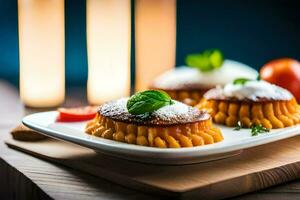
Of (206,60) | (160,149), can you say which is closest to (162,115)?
(160,149)

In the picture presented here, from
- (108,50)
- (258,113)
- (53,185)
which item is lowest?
(53,185)

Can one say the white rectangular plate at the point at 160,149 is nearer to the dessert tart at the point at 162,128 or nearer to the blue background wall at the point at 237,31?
the dessert tart at the point at 162,128

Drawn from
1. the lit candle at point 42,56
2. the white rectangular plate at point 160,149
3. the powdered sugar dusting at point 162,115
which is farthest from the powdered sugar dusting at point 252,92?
the lit candle at point 42,56

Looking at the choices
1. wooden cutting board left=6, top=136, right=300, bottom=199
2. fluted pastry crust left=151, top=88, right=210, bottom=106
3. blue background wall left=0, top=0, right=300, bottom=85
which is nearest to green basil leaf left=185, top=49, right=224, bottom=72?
fluted pastry crust left=151, top=88, right=210, bottom=106

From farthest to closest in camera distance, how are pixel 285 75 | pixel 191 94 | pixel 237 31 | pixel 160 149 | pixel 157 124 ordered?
1. pixel 237 31
2. pixel 285 75
3. pixel 191 94
4. pixel 157 124
5. pixel 160 149

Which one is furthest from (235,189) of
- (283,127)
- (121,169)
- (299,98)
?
(299,98)

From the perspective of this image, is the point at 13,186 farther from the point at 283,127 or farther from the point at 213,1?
the point at 213,1

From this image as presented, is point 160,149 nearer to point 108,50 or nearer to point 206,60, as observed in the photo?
point 206,60

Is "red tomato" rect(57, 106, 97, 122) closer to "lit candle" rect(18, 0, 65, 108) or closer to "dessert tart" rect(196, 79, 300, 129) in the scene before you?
"dessert tart" rect(196, 79, 300, 129)
